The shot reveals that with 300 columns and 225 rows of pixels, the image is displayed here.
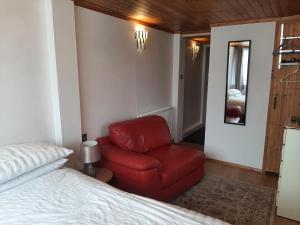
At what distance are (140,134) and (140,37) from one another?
1490mm

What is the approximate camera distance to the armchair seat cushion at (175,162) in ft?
8.25

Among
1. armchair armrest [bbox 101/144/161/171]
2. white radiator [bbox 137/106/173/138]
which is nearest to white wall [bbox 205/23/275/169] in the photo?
white radiator [bbox 137/106/173/138]

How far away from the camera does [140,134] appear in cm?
299

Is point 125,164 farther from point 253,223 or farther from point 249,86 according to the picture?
point 249,86

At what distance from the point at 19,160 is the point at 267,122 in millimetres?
3225

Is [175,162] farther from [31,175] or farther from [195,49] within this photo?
[195,49]

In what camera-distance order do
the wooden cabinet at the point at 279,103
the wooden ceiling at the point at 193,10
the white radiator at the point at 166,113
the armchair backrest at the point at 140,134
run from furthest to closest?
1. the white radiator at the point at 166,113
2. the wooden cabinet at the point at 279,103
3. the armchair backrest at the point at 140,134
4. the wooden ceiling at the point at 193,10

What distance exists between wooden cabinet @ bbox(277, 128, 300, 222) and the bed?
1468 mm

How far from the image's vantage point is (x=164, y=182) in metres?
2.46

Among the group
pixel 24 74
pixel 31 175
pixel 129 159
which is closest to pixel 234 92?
pixel 129 159

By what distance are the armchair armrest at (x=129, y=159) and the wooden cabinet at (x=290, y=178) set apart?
1.31 m

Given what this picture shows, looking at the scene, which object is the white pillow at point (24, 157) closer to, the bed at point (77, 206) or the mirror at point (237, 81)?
the bed at point (77, 206)

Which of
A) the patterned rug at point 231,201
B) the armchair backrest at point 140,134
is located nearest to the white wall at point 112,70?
the armchair backrest at point 140,134

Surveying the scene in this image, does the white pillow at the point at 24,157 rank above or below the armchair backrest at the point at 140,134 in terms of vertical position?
above
